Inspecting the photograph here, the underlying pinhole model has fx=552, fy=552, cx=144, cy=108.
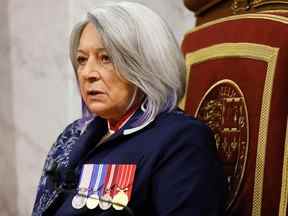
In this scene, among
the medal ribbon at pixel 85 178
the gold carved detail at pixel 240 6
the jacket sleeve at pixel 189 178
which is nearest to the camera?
the jacket sleeve at pixel 189 178

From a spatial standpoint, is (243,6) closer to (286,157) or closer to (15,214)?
(286,157)

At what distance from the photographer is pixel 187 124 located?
108 centimetres

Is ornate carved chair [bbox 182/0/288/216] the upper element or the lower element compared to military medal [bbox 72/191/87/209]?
upper

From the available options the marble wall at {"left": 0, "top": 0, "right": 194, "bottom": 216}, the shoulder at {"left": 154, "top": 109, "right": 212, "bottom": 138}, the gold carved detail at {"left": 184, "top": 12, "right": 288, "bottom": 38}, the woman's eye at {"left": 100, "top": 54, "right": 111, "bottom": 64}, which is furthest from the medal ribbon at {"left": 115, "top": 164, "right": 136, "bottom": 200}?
the marble wall at {"left": 0, "top": 0, "right": 194, "bottom": 216}

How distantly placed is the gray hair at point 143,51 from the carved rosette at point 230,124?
0.15m

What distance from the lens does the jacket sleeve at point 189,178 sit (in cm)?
103

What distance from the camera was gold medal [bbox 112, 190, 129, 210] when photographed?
105cm

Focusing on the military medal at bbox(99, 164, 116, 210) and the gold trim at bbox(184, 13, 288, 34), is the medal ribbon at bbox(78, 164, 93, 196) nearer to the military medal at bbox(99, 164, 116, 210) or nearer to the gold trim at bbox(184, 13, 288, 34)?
the military medal at bbox(99, 164, 116, 210)

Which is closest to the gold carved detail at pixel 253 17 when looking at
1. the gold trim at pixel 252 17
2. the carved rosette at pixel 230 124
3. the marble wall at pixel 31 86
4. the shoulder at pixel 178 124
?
the gold trim at pixel 252 17

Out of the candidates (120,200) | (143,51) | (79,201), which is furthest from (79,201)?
(143,51)

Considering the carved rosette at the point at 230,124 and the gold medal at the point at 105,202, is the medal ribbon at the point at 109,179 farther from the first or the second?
the carved rosette at the point at 230,124

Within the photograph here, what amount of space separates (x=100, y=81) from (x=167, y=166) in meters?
0.24

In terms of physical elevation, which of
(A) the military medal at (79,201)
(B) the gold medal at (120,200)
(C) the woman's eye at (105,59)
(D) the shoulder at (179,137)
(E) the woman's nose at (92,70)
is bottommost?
(A) the military medal at (79,201)

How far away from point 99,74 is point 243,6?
1.32 feet
